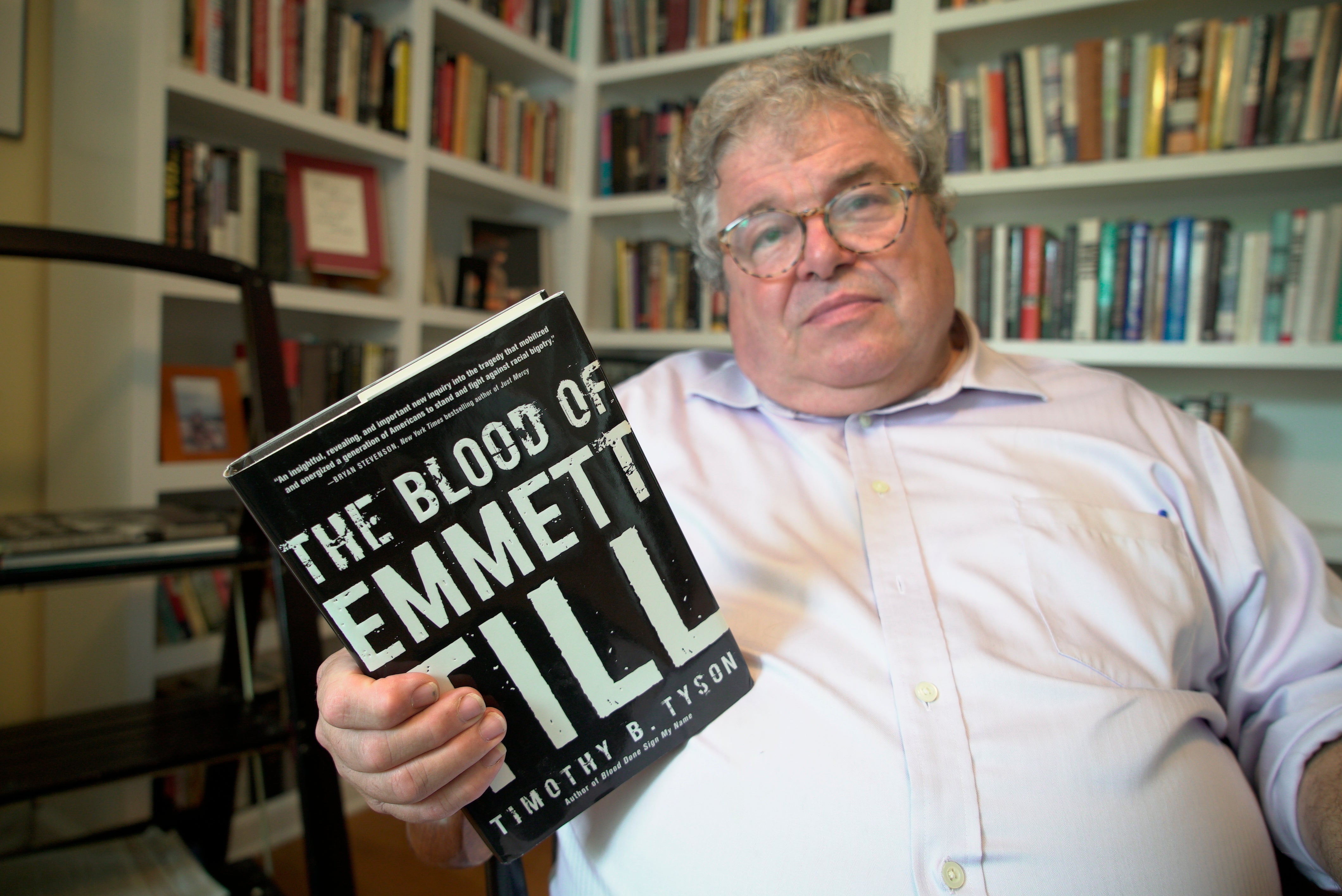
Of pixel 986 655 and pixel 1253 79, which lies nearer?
pixel 986 655

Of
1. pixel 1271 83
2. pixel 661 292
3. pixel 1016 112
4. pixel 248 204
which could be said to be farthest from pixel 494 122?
pixel 1271 83

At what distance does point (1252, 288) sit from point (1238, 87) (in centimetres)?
40

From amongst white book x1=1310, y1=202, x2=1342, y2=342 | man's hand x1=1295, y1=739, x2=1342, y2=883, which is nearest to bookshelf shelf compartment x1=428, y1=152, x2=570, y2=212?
white book x1=1310, y1=202, x2=1342, y2=342

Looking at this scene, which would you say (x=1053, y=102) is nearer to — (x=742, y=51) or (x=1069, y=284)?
(x=1069, y=284)

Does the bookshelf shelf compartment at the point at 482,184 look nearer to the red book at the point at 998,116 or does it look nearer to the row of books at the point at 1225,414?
the red book at the point at 998,116

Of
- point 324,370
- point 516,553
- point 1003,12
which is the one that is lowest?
point 516,553

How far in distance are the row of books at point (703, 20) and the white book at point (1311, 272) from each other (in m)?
1.02

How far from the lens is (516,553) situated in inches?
20.6

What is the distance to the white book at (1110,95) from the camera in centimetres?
159

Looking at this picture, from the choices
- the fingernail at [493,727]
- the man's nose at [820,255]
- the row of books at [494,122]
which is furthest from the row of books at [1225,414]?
the row of books at [494,122]

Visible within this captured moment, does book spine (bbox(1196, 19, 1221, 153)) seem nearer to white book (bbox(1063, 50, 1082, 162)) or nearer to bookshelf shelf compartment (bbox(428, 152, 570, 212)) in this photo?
white book (bbox(1063, 50, 1082, 162))

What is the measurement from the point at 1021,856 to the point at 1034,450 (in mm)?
436

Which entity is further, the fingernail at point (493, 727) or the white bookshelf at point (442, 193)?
the white bookshelf at point (442, 193)

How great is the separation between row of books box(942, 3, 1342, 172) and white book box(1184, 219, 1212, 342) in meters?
0.16
